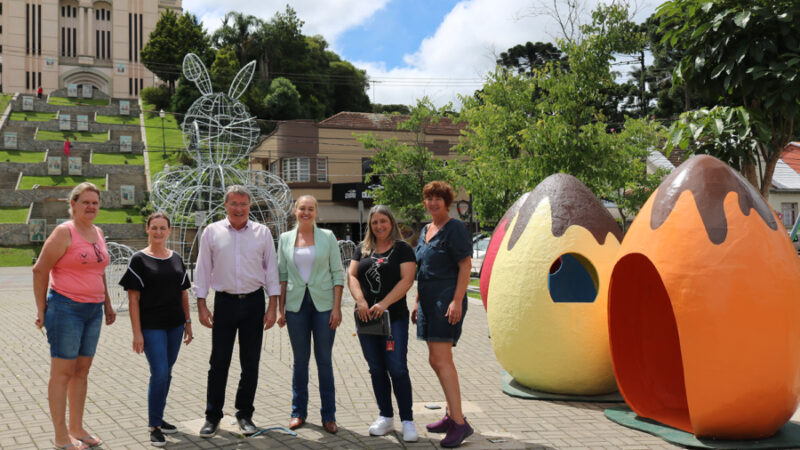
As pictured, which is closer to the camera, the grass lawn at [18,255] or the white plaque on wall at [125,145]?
the grass lawn at [18,255]

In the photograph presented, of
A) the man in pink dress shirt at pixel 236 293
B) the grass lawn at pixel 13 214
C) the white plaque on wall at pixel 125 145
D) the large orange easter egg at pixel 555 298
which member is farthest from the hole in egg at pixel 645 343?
the white plaque on wall at pixel 125 145

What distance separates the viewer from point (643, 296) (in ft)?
22.2

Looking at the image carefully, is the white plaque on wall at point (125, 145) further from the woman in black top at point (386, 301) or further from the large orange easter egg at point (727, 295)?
the large orange easter egg at point (727, 295)

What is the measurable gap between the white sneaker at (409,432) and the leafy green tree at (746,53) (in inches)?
136

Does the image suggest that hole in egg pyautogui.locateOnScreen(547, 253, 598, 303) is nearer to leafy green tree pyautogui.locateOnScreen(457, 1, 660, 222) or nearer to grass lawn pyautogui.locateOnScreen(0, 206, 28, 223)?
leafy green tree pyautogui.locateOnScreen(457, 1, 660, 222)

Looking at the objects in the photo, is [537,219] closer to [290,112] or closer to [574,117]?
[574,117]

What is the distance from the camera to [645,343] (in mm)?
6695

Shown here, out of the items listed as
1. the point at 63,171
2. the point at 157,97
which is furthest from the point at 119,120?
the point at 63,171

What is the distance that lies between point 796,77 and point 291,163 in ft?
117

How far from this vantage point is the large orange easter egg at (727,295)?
512cm

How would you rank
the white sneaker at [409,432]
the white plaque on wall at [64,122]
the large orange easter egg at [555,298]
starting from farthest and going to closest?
1. the white plaque on wall at [64,122]
2. the large orange easter egg at [555,298]
3. the white sneaker at [409,432]

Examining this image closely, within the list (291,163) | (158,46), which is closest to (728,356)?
(291,163)

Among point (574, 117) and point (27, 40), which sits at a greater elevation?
point (27, 40)

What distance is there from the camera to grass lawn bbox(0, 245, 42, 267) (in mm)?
34469
